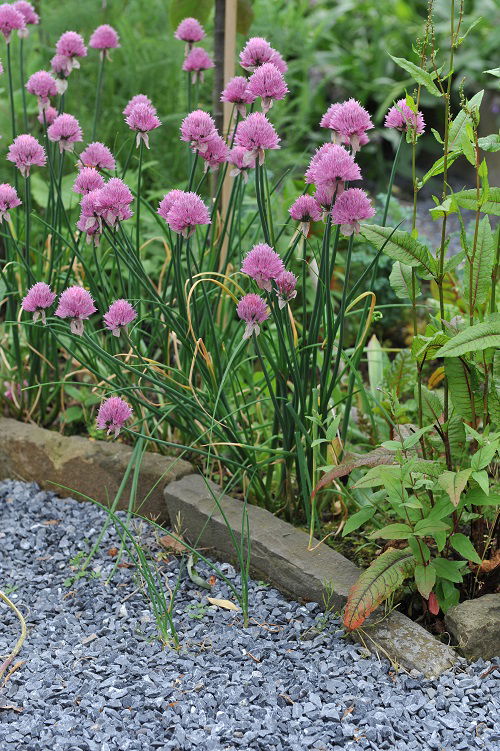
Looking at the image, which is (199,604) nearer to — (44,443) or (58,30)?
(44,443)

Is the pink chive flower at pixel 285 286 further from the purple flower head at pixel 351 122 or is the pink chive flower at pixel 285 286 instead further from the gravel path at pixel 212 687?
the gravel path at pixel 212 687

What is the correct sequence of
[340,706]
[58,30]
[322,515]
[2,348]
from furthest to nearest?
[58,30]
[2,348]
[322,515]
[340,706]

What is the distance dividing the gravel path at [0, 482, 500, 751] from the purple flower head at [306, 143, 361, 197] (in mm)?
863

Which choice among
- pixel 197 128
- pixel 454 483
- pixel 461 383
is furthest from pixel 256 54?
pixel 454 483

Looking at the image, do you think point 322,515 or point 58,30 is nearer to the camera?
point 322,515

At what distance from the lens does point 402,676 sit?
1674 millimetres

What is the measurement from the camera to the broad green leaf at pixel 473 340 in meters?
1.56

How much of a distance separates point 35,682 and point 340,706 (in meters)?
0.57

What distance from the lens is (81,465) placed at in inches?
92.2

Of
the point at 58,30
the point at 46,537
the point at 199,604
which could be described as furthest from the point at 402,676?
the point at 58,30

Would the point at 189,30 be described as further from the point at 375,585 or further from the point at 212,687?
the point at 212,687

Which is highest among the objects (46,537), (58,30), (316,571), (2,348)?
(58,30)

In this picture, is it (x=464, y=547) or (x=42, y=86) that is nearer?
(x=464, y=547)

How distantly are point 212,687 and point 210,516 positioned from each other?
1.13ft
